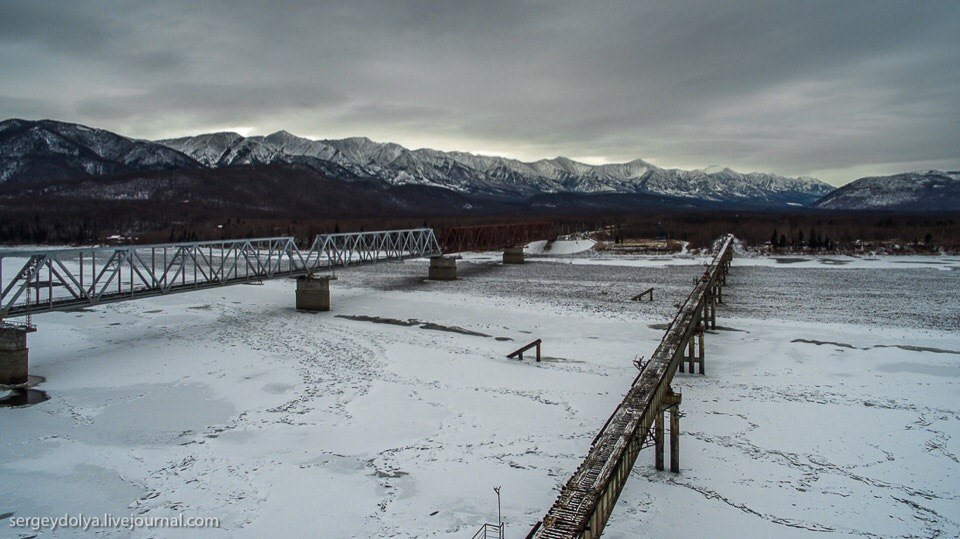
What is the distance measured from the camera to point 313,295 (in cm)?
4531

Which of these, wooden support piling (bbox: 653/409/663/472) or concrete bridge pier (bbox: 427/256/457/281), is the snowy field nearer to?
wooden support piling (bbox: 653/409/663/472)

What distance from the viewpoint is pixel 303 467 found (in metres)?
17.4

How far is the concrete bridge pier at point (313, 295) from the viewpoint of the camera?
4525 centimetres

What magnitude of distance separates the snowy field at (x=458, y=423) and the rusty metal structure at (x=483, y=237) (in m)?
41.6

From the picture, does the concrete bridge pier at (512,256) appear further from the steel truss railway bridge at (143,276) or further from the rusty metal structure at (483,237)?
the rusty metal structure at (483,237)

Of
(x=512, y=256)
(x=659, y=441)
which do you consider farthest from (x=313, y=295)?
(x=512, y=256)

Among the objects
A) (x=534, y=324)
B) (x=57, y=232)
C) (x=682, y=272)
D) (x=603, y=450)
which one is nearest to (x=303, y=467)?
(x=603, y=450)

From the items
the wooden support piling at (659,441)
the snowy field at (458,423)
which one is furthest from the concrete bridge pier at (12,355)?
the wooden support piling at (659,441)

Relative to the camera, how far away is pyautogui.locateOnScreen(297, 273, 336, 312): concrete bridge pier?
45.2 metres

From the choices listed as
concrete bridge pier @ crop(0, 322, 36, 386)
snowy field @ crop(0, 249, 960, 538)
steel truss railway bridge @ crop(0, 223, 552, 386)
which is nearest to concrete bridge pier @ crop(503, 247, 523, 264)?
steel truss railway bridge @ crop(0, 223, 552, 386)

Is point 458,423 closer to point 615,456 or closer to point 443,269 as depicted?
point 615,456

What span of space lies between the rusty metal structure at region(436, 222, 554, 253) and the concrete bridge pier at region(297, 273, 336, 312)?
34.0 meters

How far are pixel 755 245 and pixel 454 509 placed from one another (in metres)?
127

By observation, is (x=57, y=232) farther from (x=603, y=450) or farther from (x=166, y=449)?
(x=603, y=450)
